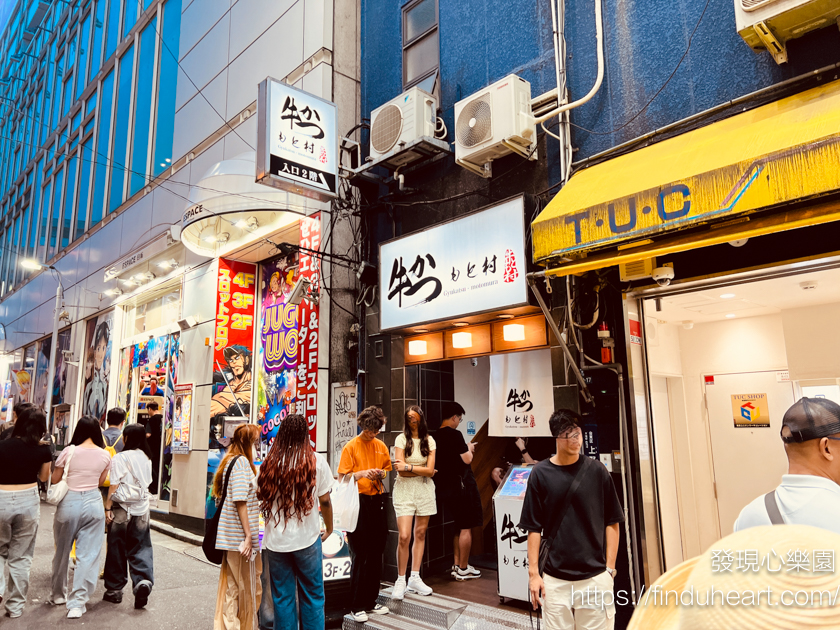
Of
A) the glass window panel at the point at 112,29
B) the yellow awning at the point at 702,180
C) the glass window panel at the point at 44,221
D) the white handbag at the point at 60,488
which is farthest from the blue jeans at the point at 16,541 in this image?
the glass window panel at the point at 44,221

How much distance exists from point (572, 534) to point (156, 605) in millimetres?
5303

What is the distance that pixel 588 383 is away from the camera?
18.8 ft

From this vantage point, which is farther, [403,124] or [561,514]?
[403,124]

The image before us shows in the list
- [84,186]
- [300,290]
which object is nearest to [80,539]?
[300,290]

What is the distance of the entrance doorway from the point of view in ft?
20.7

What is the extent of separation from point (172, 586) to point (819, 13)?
30.0 ft

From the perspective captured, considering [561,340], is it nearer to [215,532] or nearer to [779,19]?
[779,19]

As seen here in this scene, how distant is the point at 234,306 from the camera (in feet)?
37.3

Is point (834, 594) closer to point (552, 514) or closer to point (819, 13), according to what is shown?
point (552, 514)

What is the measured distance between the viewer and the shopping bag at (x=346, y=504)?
5.76m

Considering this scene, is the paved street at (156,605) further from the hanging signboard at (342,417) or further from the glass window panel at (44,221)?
Result: the glass window panel at (44,221)

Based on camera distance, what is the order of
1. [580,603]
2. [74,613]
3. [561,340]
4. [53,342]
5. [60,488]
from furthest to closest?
[53,342]
[60,488]
[74,613]
[561,340]
[580,603]

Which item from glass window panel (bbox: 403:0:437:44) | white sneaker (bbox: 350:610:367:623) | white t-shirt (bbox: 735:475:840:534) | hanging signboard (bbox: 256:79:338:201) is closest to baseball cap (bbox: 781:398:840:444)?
white t-shirt (bbox: 735:475:840:534)

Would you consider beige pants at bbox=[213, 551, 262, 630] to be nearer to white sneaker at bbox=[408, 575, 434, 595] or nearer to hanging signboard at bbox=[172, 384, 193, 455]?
white sneaker at bbox=[408, 575, 434, 595]
